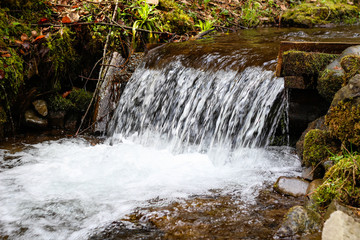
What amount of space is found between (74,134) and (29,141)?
0.70m

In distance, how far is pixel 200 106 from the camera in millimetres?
4695

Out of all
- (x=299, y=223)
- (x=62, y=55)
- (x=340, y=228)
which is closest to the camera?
(x=340, y=228)

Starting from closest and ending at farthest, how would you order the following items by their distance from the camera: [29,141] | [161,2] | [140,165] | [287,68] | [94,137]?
[287,68] < [140,165] < [29,141] < [94,137] < [161,2]

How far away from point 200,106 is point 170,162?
101cm

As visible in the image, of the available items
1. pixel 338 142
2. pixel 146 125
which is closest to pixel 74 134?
pixel 146 125

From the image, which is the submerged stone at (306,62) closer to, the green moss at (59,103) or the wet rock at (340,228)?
the wet rock at (340,228)

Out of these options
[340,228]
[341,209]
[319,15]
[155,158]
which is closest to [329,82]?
[341,209]

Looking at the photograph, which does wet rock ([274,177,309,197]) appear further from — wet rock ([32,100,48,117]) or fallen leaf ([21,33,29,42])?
fallen leaf ([21,33,29,42])

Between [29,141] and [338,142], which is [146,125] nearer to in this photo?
[29,141]

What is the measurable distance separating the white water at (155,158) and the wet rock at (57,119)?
23.9 inches

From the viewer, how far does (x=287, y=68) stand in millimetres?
3502

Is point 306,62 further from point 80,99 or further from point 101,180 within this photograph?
point 80,99

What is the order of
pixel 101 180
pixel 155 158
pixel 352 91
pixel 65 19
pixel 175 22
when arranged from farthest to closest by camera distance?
pixel 175 22 < pixel 65 19 < pixel 155 158 < pixel 101 180 < pixel 352 91

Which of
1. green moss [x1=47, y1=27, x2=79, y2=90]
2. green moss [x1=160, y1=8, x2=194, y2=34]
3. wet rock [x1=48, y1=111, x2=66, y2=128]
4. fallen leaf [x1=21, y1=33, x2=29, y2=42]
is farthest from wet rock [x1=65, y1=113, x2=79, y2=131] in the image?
green moss [x1=160, y1=8, x2=194, y2=34]
